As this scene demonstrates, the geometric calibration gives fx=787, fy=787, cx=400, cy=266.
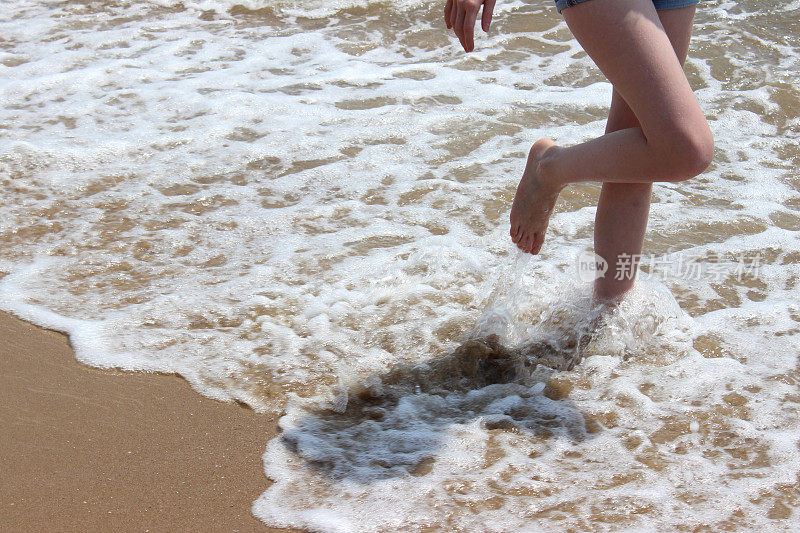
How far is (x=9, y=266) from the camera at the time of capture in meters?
2.94

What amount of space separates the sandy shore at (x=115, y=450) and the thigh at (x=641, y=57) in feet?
4.25

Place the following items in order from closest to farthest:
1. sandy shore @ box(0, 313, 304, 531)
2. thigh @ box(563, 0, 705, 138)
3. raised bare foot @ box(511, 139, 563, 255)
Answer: sandy shore @ box(0, 313, 304, 531)
thigh @ box(563, 0, 705, 138)
raised bare foot @ box(511, 139, 563, 255)

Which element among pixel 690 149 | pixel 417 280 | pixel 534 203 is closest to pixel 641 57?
pixel 690 149

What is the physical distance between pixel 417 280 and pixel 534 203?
0.71 metres

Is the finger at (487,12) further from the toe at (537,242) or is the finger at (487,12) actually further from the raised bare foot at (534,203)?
the toe at (537,242)

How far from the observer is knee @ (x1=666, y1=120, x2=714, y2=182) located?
1944mm

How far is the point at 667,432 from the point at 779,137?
2.75 m

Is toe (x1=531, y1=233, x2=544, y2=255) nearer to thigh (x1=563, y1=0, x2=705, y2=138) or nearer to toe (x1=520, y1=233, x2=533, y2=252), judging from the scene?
toe (x1=520, y1=233, x2=533, y2=252)

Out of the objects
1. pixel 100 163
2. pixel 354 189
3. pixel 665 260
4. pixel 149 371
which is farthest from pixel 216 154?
pixel 665 260

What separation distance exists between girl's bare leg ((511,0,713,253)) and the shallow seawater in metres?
0.67

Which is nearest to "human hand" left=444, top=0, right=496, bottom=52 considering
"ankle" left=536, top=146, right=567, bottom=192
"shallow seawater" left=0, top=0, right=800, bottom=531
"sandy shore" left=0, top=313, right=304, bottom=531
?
"ankle" left=536, top=146, right=567, bottom=192

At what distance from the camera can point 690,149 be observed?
1.95 m

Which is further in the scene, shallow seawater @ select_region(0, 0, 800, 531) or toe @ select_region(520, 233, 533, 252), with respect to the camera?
toe @ select_region(520, 233, 533, 252)

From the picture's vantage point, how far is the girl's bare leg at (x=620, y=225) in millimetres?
2348
